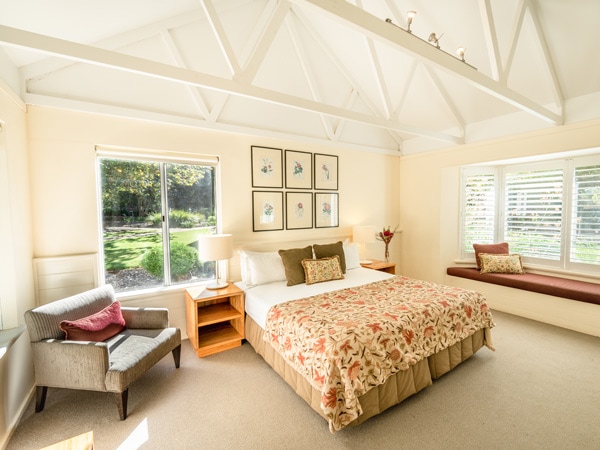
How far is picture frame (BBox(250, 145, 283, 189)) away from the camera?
3.39m

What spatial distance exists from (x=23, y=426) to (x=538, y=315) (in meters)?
5.20

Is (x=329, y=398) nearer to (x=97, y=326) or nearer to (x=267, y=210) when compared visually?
(x=97, y=326)

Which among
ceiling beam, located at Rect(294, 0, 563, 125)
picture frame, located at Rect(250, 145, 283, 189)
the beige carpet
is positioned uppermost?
ceiling beam, located at Rect(294, 0, 563, 125)

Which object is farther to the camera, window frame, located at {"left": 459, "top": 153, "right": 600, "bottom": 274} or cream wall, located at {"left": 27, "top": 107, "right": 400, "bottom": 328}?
window frame, located at {"left": 459, "top": 153, "right": 600, "bottom": 274}

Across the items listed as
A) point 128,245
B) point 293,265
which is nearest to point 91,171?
point 128,245

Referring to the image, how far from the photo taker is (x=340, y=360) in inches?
65.9

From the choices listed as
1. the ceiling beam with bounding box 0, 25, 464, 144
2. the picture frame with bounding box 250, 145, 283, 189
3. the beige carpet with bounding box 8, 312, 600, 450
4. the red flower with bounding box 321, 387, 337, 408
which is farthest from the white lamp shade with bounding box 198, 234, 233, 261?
the red flower with bounding box 321, 387, 337, 408

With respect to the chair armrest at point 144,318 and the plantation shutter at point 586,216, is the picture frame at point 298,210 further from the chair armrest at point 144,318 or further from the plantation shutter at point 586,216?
the plantation shutter at point 586,216

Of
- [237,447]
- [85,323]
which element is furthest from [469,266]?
[85,323]

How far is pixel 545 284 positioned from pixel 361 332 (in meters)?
3.05

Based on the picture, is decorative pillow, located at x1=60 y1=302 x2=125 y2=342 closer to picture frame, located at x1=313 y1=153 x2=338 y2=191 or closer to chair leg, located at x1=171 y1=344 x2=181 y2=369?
chair leg, located at x1=171 y1=344 x2=181 y2=369

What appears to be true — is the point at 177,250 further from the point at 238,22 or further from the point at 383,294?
the point at 238,22

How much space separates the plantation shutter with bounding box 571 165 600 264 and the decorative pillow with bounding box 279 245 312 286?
3.64 meters

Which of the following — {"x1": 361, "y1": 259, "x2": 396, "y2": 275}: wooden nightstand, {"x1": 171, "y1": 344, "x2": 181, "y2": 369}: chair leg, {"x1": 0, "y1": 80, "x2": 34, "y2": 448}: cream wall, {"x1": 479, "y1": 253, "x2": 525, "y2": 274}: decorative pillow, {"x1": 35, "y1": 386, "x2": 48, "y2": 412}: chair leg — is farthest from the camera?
{"x1": 361, "y1": 259, "x2": 396, "y2": 275}: wooden nightstand
